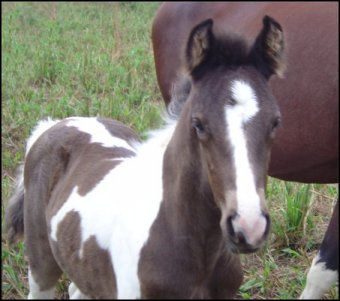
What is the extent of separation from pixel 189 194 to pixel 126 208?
0.29 metres

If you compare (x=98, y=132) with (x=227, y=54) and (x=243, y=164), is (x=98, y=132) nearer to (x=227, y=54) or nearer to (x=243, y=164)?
(x=227, y=54)

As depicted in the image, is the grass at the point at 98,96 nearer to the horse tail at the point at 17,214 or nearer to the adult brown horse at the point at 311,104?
the horse tail at the point at 17,214

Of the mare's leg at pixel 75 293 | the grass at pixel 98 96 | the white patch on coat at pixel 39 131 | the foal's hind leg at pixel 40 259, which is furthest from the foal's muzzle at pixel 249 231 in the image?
the white patch on coat at pixel 39 131

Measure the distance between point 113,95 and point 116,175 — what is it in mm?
3100

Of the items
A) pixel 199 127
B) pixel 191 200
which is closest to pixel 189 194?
pixel 191 200

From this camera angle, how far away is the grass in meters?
3.22

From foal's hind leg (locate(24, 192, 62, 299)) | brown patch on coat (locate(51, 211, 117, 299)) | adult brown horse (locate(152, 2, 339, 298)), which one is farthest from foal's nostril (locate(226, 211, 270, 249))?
foal's hind leg (locate(24, 192, 62, 299))

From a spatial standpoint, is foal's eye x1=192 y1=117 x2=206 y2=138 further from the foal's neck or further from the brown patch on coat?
the brown patch on coat

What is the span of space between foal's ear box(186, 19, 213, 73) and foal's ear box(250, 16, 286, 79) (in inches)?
6.2

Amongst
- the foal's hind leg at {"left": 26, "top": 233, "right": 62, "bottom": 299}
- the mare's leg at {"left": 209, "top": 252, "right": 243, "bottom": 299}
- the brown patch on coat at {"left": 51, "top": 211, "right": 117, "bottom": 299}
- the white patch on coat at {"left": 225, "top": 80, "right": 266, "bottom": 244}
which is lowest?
the foal's hind leg at {"left": 26, "top": 233, "right": 62, "bottom": 299}

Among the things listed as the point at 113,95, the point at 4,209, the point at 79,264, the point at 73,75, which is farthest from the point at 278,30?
the point at 73,75

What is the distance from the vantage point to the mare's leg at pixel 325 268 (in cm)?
253

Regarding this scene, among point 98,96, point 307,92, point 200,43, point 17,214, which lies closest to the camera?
point 200,43

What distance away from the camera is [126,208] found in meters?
2.23
